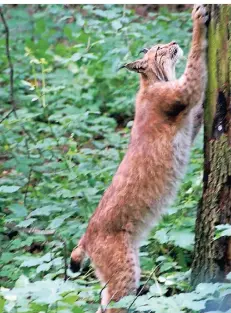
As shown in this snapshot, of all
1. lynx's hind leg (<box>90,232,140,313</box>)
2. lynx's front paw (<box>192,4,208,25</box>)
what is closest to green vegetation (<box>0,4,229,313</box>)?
lynx's hind leg (<box>90,232,140,313</box>)

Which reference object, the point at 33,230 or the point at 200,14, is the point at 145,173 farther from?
the point at 33,230

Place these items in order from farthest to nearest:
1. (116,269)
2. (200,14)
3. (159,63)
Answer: (159,63) < (116,269) < (200,14)

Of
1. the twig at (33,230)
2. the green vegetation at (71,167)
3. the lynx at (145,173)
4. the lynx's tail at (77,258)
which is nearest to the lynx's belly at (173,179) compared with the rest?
the lynx at (145,173)

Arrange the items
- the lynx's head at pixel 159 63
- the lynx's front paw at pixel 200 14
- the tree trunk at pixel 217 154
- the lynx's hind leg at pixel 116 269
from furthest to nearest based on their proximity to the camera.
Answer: the lynx's head at pixel 159 63, the lynx's hind leg at pixel 116 269, the lynx's front paw at pixel 200 14, the tree trunk at pixel 217 154

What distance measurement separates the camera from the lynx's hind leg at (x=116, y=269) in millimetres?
4996

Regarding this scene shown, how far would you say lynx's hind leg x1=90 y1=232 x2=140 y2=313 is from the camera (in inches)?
197

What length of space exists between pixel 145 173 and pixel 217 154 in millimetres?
754

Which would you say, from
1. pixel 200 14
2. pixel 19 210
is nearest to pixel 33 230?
pixel 19 210

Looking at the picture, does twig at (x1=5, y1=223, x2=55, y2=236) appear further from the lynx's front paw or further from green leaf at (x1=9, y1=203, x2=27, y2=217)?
the lynx's front paw

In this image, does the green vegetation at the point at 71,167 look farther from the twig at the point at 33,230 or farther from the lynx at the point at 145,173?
the lynx at the point at 145,173

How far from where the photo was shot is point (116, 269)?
16.5 feet

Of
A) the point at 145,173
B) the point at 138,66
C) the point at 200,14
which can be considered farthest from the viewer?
the point at 138,66

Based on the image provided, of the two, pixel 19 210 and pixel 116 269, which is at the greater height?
pixel 19 210

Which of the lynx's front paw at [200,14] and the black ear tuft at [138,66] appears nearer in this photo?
the lynx's front paw at [200,14]
